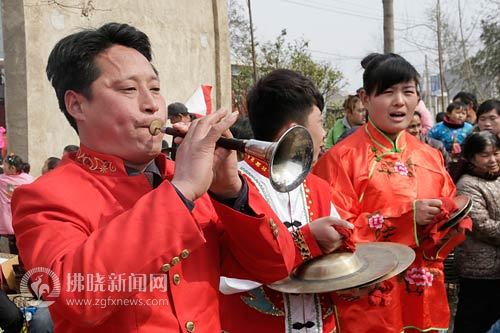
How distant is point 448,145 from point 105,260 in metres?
7.18

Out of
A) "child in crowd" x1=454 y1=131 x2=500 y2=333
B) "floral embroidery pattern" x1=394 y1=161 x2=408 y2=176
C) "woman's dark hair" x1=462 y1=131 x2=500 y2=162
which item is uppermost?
"woman's dark hair" x1=462 y1=131 x2=500 y2=162

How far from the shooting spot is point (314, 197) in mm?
2770

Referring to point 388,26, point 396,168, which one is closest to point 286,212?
point 396,168

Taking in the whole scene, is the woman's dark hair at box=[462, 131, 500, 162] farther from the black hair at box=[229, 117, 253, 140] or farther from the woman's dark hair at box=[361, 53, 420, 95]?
the black hair at box=[229, 117, 253, 140]

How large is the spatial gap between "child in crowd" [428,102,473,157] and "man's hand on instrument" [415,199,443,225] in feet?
16.6

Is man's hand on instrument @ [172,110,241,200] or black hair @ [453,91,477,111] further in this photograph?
black hair @ [453,91,477,111]

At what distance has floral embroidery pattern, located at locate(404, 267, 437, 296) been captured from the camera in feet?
10.7

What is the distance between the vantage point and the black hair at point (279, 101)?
8.96ft

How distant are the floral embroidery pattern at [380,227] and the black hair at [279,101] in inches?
27.4

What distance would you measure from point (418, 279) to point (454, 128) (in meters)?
5.21

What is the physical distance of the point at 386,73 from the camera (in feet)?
11.1

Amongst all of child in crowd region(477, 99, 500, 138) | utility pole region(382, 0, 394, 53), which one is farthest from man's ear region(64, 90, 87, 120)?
utility pole region(382, 0, 394, 53)
